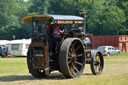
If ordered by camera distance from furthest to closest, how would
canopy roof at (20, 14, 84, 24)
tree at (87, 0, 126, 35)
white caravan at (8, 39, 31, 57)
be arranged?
1. tree at (87, 0, 126, 35)
2. white caravan at (8, 39, 31, 57)
3. canopy roof at (20, 14, 84, 24)

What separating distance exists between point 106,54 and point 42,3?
6053 centimetres

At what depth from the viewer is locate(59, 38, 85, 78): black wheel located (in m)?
14.0

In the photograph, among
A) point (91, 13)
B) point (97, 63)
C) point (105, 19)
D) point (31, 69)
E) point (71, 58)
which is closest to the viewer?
point (71, 58)

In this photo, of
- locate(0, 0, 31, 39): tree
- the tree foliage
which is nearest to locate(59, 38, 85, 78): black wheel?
the tree foliage

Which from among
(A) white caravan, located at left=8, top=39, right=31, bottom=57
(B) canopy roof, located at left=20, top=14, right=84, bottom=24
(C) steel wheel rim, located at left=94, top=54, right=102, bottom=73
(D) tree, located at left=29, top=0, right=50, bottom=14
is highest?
(D) tree, located at left=29, top=0, right=50, bottom=14

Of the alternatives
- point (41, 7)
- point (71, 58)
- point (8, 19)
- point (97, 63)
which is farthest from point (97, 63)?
point (8, 19)

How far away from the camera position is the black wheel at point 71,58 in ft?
45.9

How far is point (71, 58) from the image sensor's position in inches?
576

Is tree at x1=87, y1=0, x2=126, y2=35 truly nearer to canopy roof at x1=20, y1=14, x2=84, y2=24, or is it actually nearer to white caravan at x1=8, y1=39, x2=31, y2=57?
white caravan at x1=8, y1=39, x2=31, y2=57

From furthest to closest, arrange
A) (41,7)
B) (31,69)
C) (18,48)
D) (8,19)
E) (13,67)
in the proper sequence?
(8,19)
(41,7)
(18,48)
(13,67)
(31,69)

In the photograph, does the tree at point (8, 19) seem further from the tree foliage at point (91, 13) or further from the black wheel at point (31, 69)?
the black wheel at point (31, 69)

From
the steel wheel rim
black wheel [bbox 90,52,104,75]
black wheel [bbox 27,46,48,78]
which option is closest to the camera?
black wheel [bbox 27,46,48,78]

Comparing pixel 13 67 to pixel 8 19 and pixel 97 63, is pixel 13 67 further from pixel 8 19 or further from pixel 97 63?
pixel 8 19

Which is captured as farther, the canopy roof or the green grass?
the green grass
